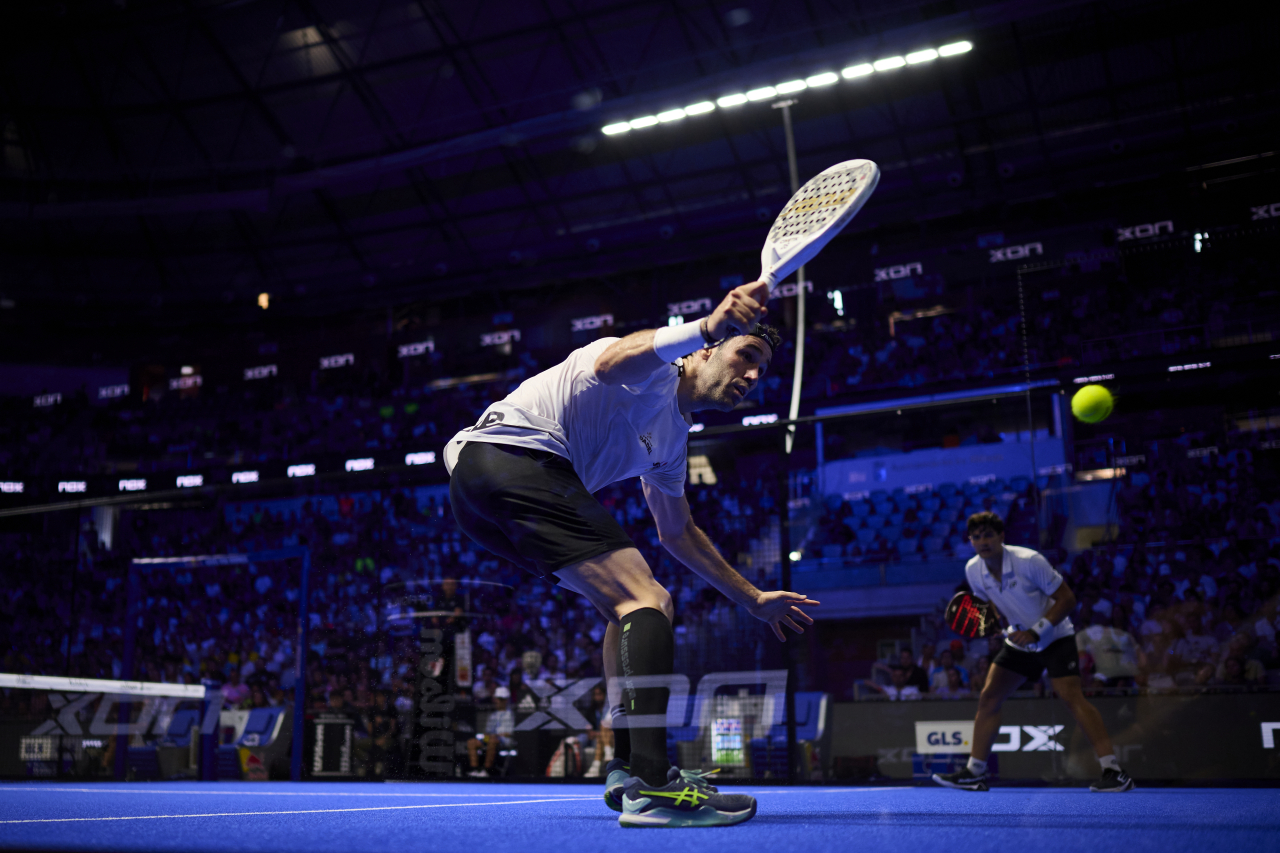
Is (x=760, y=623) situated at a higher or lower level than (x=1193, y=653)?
higher

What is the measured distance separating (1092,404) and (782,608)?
11.7ft

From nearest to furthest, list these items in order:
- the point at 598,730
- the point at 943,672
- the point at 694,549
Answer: the point at 694,549, the point at 943,672, the point at 598,730

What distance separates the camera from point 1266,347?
22.4 ft

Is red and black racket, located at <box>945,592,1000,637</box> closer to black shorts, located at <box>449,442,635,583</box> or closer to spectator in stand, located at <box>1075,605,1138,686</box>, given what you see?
spectator in stand, located at <box>1075,605,1138,686</box>

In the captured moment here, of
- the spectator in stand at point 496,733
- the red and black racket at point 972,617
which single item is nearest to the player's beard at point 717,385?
the red and black racket at point 972,617

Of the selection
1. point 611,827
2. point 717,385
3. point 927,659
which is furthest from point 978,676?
point 611,827

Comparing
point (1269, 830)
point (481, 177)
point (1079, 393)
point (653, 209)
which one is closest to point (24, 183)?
point (481, 177)

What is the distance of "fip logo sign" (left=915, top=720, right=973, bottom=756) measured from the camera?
5.64 meters

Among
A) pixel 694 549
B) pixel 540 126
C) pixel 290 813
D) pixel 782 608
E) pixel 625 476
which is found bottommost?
pixel 290 813

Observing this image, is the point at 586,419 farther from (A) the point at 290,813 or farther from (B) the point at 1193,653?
(B) the point at 1193,653

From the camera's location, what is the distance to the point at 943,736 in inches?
224

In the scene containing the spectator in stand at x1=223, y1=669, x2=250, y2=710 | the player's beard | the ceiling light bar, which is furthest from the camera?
the ceiling light bar

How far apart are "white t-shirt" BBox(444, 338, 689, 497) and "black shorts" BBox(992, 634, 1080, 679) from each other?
3.05m

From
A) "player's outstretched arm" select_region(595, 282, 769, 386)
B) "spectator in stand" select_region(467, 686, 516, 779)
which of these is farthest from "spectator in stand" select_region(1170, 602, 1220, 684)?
"player's outstretched arm" select_region(595, 282, 769, 386)
